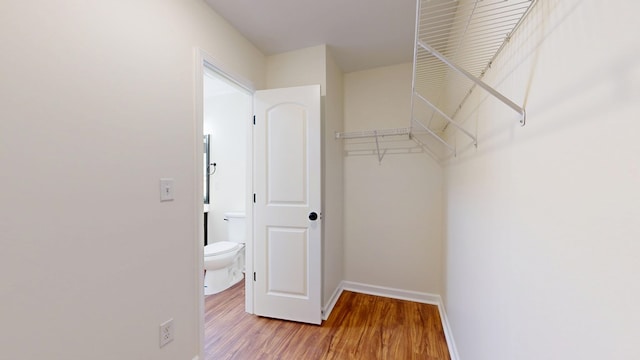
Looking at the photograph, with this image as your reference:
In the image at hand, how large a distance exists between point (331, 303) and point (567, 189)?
2.23 metres

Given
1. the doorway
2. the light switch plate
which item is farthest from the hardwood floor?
the doorway

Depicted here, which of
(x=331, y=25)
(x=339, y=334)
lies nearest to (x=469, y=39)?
(x=331, y=25)

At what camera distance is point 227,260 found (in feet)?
9.15

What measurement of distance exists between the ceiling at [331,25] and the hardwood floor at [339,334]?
2468 millimetres

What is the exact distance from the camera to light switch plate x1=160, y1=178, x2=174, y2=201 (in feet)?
4.48

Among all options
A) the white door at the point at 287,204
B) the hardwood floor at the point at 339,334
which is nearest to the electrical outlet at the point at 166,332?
the hardwood floor at the point at 339,334

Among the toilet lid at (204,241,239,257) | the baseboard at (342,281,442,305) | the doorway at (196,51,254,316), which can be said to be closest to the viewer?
the baseboard at (342,281,442,305)

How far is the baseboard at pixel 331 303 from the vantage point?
221 cm

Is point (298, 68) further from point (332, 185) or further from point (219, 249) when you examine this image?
point (219, 249)

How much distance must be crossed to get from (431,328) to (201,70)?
264 centimetres

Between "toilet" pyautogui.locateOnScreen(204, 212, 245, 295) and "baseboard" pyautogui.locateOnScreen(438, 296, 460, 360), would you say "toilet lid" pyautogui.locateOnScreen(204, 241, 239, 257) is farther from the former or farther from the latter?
"baseboard" pyautogui.locateOnScreen(438, 296, 460, 360)

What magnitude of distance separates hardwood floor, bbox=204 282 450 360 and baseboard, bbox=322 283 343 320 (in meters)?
0.04

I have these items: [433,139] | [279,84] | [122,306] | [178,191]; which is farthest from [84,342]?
[433,139]

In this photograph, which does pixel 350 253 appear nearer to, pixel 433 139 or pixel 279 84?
pixel 433 139
